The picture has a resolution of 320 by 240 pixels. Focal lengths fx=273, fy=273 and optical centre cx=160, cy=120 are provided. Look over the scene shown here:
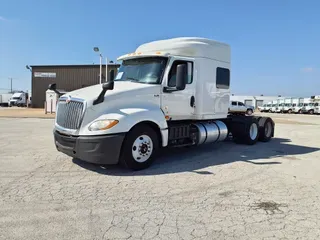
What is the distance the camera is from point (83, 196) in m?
4.40

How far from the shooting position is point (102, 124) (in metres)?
5.50

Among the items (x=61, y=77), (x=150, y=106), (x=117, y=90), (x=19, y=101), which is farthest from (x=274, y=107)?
(x=117, y=90)

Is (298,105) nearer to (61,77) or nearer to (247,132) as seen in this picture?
(61,77)

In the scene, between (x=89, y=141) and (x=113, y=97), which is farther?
(x=113, y=97)

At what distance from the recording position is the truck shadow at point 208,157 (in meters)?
6.07

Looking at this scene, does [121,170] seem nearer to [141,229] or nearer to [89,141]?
[89,141]

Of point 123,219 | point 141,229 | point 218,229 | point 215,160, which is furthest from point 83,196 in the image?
point 215,160

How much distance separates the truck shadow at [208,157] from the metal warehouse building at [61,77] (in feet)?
101

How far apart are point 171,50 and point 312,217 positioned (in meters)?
5.29

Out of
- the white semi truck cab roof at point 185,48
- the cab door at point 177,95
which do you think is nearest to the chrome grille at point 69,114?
the cab door at point 177,95

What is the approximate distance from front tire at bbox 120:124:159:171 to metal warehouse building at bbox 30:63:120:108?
107ft

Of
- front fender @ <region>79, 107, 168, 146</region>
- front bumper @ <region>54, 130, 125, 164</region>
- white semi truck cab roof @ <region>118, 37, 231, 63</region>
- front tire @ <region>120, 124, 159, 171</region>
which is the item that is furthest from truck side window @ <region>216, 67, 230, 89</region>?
front bumper @ <region>54, 130, 125, 164</region>

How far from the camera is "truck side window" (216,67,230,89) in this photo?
27.9ft

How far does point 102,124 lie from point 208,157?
11.0 feet
